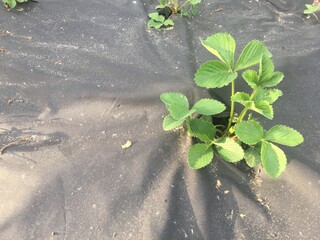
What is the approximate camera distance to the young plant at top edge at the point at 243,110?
3.99 feet

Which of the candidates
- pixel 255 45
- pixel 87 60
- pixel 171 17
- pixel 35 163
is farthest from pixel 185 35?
pixel 35 163

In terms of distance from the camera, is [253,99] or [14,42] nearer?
[253,99]

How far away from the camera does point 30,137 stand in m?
1.43

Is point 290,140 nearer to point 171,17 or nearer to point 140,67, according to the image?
point 140,67

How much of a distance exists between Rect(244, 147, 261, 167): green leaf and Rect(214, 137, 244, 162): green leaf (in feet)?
0.28

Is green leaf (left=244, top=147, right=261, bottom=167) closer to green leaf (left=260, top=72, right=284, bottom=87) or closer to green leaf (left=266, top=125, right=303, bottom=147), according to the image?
green leaf (left=266, top=125, right=303, bottom=147)

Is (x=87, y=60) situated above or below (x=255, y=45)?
below

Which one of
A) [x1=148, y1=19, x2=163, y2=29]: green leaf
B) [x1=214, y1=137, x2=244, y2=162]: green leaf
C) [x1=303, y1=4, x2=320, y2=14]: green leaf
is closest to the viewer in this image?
[x1=214, y1=137, x2=244, y2=162]: green leaf

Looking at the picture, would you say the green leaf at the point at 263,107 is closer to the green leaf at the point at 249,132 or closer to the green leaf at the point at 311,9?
the green leaf at the point at 249,132

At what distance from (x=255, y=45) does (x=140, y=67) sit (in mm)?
626

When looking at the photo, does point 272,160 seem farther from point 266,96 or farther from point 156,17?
point 156,17

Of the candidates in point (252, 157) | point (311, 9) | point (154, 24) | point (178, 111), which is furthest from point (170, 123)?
point (311, 9)

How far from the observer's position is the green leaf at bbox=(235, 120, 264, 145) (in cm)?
122

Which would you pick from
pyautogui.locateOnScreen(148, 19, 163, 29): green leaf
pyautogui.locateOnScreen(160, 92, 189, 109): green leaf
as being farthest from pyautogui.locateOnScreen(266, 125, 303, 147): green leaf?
pyautogui.locateOnScreen(148, 19, 163, 29): green leaf
